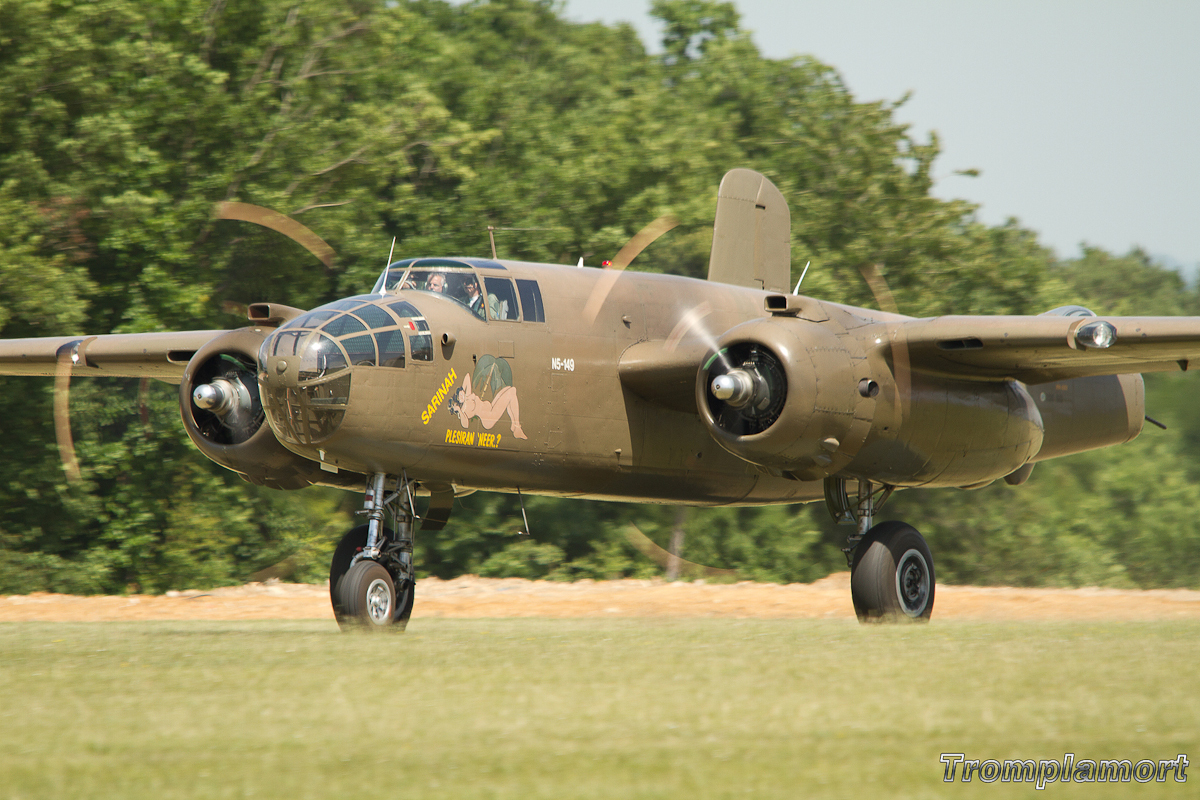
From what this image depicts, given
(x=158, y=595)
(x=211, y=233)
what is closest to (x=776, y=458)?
(x=158, y=595)

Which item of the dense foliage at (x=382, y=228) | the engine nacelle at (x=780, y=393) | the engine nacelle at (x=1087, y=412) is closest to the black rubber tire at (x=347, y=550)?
the engine nacelle at (x=780, y=393)

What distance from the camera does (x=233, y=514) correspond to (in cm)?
2892

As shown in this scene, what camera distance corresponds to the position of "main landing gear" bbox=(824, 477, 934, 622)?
14789 millimetres

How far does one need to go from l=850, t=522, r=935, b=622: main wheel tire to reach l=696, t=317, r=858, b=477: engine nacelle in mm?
1455

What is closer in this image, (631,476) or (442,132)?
(631,476)

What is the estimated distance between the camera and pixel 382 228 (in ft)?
108

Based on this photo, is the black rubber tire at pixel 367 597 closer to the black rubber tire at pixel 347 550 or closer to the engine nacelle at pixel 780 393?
the black rubber tire at pixel 347 550

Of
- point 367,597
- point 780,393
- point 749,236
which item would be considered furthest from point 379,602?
point 749,236

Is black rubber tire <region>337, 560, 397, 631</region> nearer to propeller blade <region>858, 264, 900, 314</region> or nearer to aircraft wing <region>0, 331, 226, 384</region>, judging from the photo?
aircraft wing <region>0, 331, 226, 384</region>

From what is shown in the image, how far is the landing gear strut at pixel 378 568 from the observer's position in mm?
A: 12864

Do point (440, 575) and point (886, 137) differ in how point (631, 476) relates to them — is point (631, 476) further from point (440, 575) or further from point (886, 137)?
point (886, 137)

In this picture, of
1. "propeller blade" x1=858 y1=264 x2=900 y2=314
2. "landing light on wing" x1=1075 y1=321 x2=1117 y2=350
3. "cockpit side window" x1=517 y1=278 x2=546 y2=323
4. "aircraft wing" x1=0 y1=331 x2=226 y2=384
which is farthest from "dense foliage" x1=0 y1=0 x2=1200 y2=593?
"landing light on wing" x1=1075 y1=321 x2=1117 y2=350

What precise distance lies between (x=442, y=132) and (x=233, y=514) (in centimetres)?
1257

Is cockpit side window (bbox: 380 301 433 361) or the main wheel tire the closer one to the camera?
cockpit side window (bbox: 380 301 433 361)
